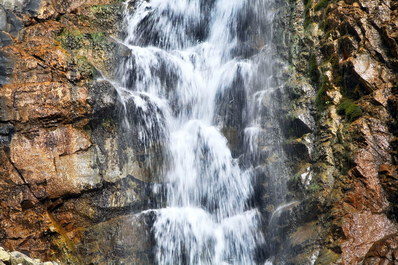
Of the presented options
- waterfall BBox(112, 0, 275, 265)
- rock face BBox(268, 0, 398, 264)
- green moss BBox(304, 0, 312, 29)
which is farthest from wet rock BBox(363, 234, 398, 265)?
green moss BBox(304, 0, 312, 29)

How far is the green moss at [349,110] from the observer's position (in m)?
7.75

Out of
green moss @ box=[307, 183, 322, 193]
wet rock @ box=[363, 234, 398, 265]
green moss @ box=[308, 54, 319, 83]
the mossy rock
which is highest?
green moss @ box=[308, 54, 319, 83]

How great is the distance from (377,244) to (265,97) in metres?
4.10

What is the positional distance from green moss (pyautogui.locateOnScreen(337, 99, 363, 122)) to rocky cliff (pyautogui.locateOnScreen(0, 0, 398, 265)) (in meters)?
0.02

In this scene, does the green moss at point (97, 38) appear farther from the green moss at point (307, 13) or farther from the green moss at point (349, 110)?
the green moss at point (349, 110)

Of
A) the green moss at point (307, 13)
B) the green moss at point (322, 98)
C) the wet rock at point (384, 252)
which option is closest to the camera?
the wet rock at point (384, 252)

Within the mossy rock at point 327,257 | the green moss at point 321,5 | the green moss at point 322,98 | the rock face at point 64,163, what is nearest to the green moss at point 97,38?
the rock face at point 64,163

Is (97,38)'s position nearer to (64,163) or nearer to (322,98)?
(64,163)

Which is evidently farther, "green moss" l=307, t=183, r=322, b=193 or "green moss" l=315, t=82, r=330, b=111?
"green moss" l=315, t=82, r=330, b=111

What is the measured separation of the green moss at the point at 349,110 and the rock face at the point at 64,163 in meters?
4.60

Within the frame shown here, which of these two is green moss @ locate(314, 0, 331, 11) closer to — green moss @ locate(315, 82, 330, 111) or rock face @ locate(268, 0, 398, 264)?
rock face @ locate(268, 0, 398, 264)

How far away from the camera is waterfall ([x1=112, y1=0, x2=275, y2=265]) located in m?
8.55

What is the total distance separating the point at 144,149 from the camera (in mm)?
9094

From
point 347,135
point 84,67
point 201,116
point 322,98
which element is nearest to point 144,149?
point 201,116
